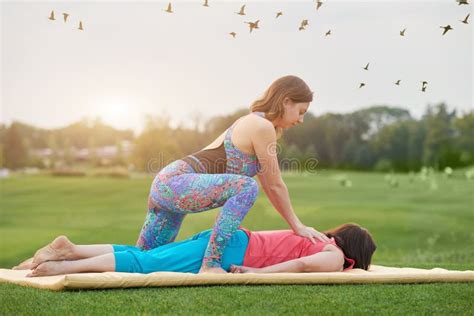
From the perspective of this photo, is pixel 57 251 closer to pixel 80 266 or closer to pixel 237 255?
pixel 80 266

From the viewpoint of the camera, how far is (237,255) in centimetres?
377

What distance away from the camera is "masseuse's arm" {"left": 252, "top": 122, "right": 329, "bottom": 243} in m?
3.66

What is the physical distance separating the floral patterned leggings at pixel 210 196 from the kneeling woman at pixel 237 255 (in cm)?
14

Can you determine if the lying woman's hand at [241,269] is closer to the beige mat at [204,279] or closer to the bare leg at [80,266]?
the beige mat at [204,279]

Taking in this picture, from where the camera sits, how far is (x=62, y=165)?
42.3ft

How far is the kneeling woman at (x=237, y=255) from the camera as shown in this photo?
3543 mm

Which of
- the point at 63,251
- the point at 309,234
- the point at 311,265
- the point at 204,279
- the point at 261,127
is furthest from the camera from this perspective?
the point at 309,234

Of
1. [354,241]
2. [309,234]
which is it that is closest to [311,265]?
[309,234]

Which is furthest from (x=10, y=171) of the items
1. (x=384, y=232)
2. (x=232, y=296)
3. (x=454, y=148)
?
(x=232, y=296)

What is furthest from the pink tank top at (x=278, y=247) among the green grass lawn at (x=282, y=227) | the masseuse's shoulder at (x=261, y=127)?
the masseuse's shoulder at (x=261, y=127)

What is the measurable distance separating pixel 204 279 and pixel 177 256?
0.32 meters

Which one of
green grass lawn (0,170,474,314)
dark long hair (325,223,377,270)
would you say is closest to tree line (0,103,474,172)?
green grass lawn (0,170,474,314)

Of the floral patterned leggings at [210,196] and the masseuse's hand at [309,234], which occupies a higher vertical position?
the floral patterned leggings at [210,196]

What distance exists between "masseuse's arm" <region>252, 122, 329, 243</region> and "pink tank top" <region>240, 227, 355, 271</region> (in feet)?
0.18
